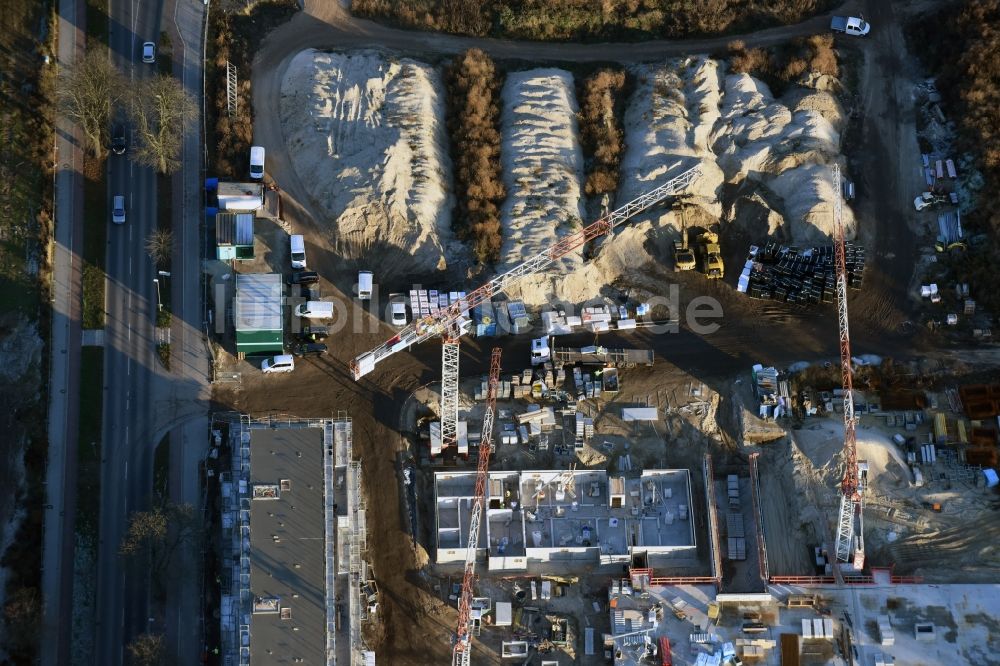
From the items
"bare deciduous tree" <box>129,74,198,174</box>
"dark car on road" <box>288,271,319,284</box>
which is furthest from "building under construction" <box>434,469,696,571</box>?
"bare deciduous tree" <box>129,74,198,174</box>

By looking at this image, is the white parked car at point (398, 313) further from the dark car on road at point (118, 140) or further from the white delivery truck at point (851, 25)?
the white delivery truck at point (851, 25)

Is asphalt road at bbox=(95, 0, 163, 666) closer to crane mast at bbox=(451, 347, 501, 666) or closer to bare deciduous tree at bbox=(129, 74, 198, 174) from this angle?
bare deciduous tree at bbox=(129, 74, 198, 174)

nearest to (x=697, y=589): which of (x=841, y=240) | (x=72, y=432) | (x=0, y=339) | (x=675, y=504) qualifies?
(x=675, y=504)

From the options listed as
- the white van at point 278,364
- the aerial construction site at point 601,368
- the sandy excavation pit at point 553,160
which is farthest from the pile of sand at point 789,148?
the white van at point 278,364

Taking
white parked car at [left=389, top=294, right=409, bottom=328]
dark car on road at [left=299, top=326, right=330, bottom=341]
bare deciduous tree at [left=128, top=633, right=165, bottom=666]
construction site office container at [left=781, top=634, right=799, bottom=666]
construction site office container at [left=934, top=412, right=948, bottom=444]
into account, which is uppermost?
white parked car at [left=389, top=294, right=409, bottom=328]

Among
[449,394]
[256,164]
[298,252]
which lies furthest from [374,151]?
[449,394]

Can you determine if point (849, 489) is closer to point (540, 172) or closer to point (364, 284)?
point (540, 172)
